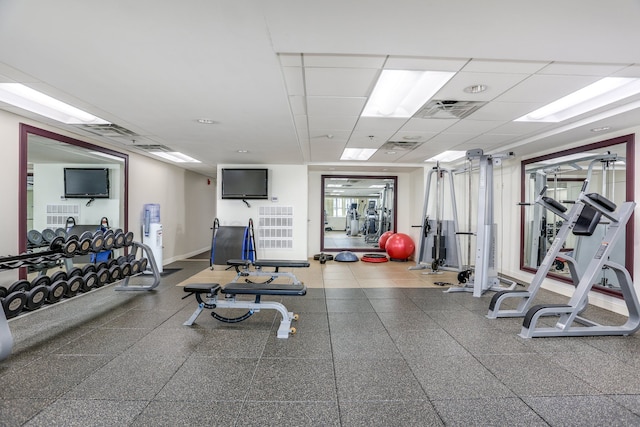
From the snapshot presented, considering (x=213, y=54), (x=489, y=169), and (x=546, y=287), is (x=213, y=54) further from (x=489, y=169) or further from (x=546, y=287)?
(x=546, y=287)

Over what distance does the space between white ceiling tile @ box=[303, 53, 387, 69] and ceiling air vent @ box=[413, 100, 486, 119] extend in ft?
3.49

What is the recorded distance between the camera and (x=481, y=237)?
4.05 m

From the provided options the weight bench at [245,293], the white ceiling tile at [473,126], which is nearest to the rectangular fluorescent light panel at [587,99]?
the white ceiling tile at [473,126]

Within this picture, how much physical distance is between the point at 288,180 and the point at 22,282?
471cm

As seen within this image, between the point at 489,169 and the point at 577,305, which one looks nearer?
the point at 577,305

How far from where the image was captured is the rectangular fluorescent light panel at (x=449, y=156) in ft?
18.9

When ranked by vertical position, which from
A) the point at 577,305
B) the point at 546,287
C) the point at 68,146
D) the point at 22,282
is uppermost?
the point at 68,146

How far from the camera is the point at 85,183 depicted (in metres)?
5.18

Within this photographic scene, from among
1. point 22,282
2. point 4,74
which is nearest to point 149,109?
point 4,74

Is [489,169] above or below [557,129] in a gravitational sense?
below

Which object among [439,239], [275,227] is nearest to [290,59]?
[439,239]

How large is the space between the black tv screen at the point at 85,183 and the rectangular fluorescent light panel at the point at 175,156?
925mm

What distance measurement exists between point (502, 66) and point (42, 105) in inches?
176

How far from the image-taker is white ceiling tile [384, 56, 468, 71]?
2.19 m
